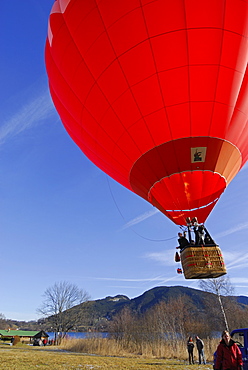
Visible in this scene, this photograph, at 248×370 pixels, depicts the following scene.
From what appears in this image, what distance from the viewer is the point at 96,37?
23.0 ft

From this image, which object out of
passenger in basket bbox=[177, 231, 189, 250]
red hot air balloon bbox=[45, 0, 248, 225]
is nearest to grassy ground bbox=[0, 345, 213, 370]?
passenger in basket bbox=[177, 231, 189, 250]

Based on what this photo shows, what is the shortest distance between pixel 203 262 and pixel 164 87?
13.6 ft

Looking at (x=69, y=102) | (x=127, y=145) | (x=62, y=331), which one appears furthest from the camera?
(x=62, y=331)

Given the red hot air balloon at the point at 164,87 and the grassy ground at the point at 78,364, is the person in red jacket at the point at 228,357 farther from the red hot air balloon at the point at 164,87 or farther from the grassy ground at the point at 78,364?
the grassy ground at the point at 78,364

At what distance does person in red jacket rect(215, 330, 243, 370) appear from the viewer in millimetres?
4809

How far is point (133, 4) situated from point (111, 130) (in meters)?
2.99

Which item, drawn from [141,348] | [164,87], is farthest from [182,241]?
[141,348]

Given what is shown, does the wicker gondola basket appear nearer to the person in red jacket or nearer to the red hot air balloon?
the person in red jacket

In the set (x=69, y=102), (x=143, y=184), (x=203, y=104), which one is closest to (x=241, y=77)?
(x=203, y=104)

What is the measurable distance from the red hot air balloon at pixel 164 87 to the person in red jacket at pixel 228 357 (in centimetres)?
344

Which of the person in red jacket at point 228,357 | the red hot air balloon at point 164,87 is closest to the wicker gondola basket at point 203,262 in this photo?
the person in red jacket at point 228,357

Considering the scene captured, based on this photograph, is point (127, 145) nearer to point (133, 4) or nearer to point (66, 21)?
point (133, 4)

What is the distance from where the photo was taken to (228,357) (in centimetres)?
488

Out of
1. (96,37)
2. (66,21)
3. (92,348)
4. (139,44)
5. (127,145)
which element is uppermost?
(66,21)
